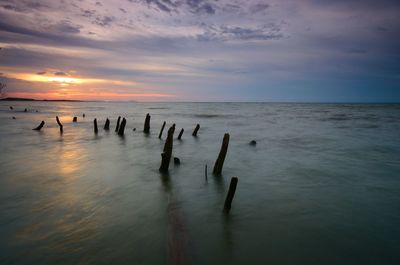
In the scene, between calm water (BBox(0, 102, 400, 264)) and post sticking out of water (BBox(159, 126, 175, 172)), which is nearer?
calm water (BBox(0, 102, 400, 264))

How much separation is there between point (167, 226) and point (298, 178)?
7.05 metres

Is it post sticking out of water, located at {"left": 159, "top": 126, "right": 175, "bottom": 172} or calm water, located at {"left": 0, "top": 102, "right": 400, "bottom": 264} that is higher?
post sticking out of water, located at {"left": 159, "top": 126, "right": 175, "bottom": 172}

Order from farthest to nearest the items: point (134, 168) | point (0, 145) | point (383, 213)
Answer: point (0, 145)
point (134, 168)
point (383, 213)

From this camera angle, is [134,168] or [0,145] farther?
[0,145]

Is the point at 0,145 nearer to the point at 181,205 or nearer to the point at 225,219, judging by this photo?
the point at 181,205

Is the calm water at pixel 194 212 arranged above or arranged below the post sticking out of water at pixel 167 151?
below

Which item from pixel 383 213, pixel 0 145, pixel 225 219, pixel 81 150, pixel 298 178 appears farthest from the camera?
pixel 0 145

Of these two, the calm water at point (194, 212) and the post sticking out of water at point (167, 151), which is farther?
the post sticking out of water at point (167, 151)

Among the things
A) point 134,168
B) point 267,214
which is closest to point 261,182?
point 267,214

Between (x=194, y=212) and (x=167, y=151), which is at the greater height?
(x=167, y=151)

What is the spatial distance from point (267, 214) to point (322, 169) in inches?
277

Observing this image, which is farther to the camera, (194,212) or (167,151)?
(167,151)

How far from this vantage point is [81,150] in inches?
685

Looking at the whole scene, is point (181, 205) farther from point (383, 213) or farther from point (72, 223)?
point (383, 213)
